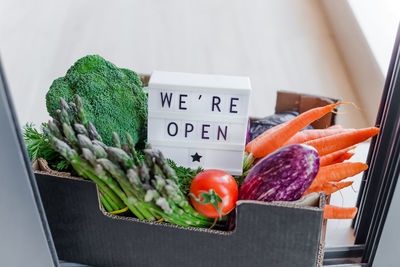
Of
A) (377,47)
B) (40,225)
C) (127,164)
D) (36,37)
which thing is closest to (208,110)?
(127,164)

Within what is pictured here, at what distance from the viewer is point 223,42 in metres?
2.89

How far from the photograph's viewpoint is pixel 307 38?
2.97 metres

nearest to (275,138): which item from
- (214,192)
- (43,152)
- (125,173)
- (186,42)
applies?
(214,192)

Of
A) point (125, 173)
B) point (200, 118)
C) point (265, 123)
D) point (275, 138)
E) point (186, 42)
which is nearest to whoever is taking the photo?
point (125, 173)

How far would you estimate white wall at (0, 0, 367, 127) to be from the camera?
244cm

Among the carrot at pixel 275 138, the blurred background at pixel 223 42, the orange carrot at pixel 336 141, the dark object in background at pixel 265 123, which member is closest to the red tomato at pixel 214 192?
the carrot at pixel 275 138

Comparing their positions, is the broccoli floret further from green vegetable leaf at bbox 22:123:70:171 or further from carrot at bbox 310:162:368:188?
carrot at bbox 310:162:368:188

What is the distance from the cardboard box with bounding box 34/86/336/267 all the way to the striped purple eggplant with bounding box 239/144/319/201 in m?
0.04

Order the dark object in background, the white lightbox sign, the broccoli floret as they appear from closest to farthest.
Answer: the white lightbox sign → the broccoli floret → the dark object in background

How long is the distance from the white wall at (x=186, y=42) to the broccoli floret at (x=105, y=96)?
47.2 inches

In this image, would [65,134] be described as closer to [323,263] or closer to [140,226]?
[140,226]

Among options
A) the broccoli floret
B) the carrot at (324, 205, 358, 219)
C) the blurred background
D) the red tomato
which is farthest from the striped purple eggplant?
the blurred background

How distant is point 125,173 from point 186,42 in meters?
2.26

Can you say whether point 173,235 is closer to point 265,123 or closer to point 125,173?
point 125,173
